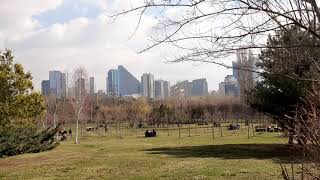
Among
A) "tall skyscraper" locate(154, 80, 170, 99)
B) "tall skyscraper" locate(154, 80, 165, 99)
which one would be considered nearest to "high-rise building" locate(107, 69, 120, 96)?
"tall skyscraper" locate(154, 80, 165, 99)

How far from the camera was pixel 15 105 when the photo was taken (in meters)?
30.2

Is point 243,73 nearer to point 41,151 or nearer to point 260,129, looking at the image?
point 41,151

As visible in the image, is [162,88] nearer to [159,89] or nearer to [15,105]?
[159,89]

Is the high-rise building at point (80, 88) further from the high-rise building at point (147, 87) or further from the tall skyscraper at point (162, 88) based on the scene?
the tall skyscraper at point (162, 88)

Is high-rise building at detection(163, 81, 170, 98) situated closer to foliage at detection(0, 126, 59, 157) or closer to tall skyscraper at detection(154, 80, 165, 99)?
tall skyscraper at detection(154, 80, 165, 99)

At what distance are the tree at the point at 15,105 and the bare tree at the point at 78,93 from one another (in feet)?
51.5

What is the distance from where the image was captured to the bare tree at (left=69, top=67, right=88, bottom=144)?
Answer: 163 feet

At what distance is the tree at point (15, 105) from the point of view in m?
30.1

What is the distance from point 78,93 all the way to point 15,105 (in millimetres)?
21416

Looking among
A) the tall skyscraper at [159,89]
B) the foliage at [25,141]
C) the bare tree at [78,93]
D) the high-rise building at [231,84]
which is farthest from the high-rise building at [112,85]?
the high-rise building at [231,84]

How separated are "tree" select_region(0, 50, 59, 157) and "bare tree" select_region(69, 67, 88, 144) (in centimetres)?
1569

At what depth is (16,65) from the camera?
31484 millimetres

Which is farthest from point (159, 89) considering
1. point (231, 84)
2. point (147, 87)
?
point (231, 84)

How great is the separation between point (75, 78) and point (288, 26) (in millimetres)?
55497
